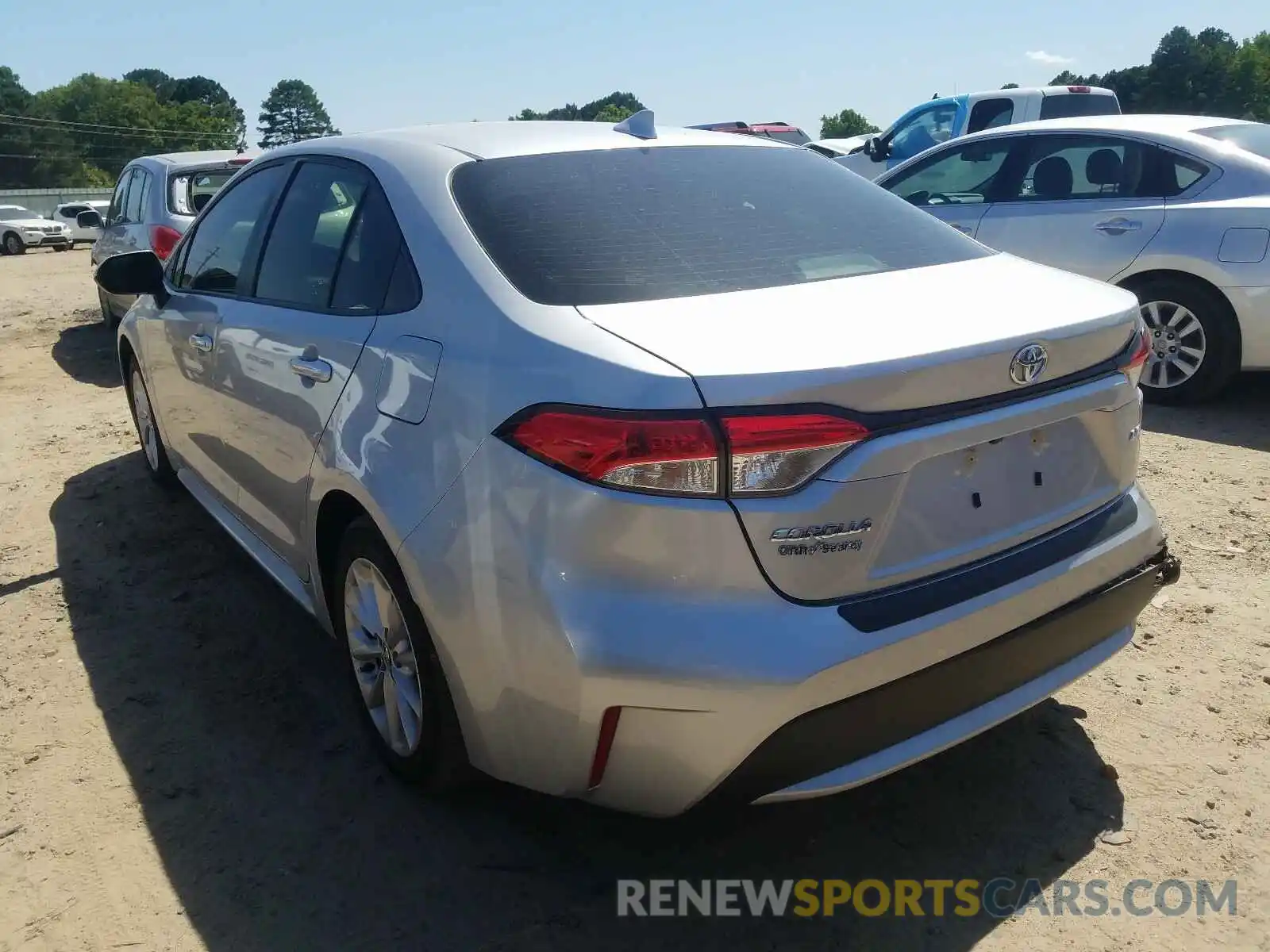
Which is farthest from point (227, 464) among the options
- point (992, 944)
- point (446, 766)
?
point (992, 944)

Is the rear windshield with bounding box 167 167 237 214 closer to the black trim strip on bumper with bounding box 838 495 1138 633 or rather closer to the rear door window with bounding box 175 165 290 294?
the rear door window with bounding box 175 165 290 294

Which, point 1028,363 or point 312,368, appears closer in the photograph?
point 1028,363

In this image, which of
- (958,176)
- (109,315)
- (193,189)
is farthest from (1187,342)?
(109,315)

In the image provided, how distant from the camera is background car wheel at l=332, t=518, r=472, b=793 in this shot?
2475 millimetres

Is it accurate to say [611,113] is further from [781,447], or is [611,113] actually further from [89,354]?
[781,447]

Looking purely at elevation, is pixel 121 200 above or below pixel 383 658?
above

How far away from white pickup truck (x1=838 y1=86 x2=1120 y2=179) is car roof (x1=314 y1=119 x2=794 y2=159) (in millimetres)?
9054

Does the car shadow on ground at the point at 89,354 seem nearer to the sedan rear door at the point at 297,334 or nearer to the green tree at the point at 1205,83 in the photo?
the sedan rear door at the point at 297,334

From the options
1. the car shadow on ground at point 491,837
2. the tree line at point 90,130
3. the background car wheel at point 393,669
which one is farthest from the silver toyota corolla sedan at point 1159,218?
the tree line at point 90,130

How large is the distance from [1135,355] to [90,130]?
10261 cm

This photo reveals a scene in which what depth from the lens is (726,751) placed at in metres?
2.00

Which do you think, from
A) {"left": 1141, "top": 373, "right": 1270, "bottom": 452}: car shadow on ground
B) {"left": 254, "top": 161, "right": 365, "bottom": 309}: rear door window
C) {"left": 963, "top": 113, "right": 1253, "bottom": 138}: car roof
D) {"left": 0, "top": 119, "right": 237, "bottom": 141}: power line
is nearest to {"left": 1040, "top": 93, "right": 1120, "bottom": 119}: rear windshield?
{"left": 963, "top": 113, "right": 1253, "bottom": 138}: car roof

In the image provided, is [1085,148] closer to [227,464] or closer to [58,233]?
[227,464]

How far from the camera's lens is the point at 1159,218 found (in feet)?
19.5
